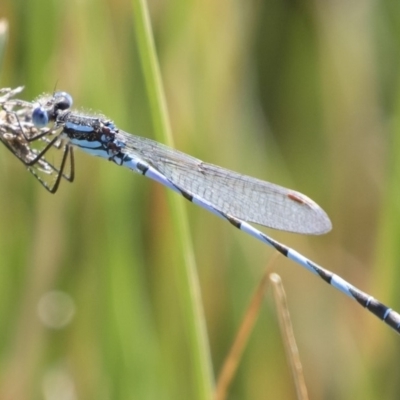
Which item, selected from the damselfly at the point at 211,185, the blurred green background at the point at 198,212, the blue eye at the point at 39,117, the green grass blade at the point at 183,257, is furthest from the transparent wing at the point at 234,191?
the green grass blade at the point at 183,257

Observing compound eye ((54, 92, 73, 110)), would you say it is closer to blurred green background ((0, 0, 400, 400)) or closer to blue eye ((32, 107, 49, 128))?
blurred green background ((0, 0, 400, 400))

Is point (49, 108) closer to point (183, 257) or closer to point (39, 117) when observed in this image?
point (39, 117)

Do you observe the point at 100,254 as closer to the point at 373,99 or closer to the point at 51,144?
the point at 51,144

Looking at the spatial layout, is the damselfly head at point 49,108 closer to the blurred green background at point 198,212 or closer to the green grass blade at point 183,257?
the blurred green background at point 198,212

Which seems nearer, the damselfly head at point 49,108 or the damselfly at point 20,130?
the damselfly at point 20,130

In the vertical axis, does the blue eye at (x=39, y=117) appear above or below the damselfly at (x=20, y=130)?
above
